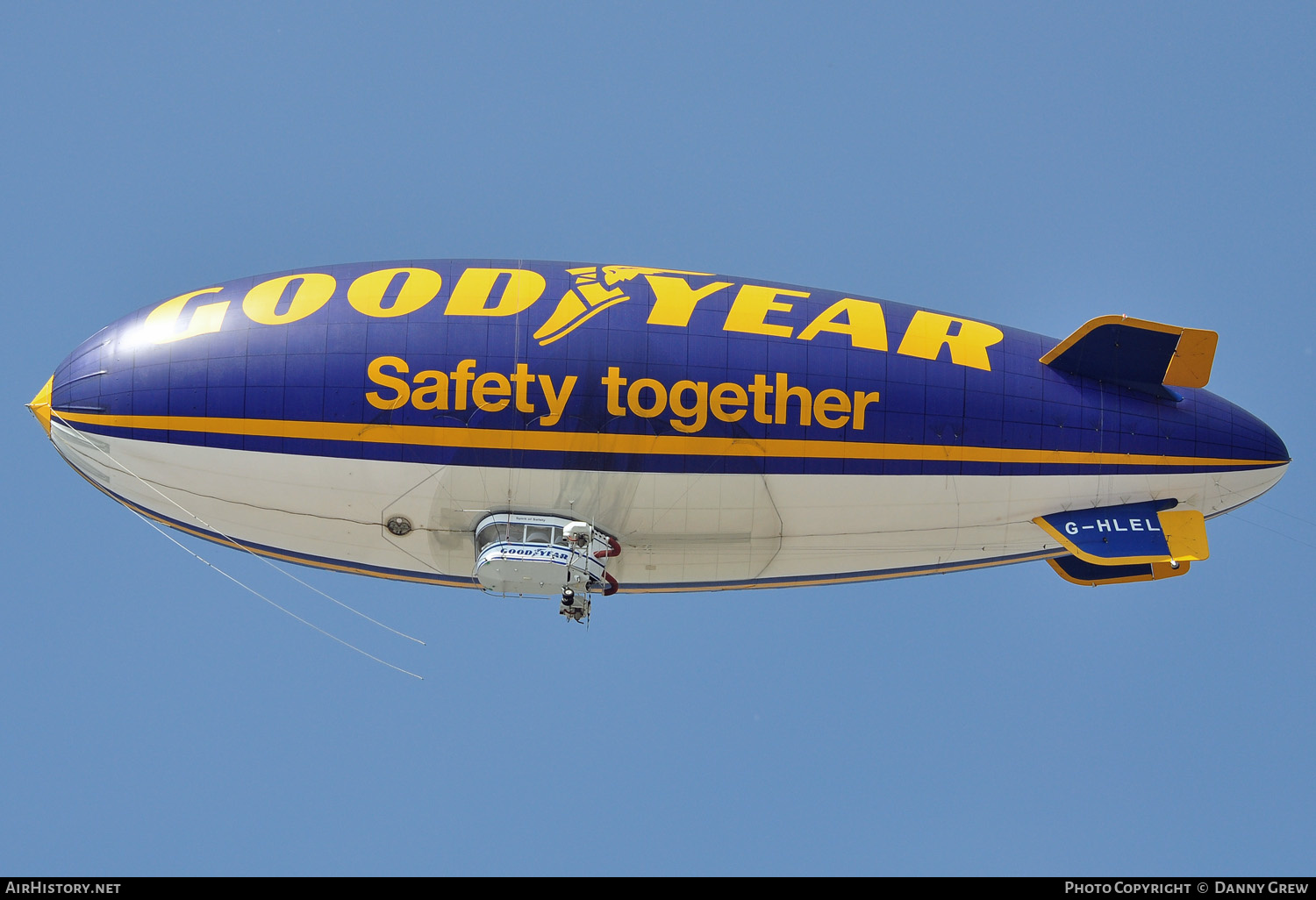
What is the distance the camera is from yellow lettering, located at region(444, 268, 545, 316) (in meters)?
24.3

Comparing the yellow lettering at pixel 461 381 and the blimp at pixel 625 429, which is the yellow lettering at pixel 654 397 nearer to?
the blimp at pixel 625 429

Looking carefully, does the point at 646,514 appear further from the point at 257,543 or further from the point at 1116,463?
the point at 1116,463

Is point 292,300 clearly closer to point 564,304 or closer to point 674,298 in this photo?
point 564,304

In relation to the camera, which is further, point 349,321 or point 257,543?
point 257,543

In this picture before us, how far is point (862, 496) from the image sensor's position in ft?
81.9

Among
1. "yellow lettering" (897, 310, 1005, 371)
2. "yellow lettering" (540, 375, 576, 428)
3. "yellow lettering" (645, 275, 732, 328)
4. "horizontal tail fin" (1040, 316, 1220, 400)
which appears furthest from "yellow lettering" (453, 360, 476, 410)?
"horizontal tail fin" (1040, 316, 1220, 400)

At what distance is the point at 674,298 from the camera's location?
24969mm

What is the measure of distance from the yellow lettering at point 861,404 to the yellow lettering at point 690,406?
3251 millimetres

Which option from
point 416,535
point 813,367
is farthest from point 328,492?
point 813,367

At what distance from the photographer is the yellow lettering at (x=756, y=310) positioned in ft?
81.2

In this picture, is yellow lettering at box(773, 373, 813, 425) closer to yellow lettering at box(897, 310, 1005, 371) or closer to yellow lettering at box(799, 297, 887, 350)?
yellow lettering at box(799, 297, 887, 350)

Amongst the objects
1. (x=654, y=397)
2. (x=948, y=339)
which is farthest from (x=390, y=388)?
(x=948, y=339)
